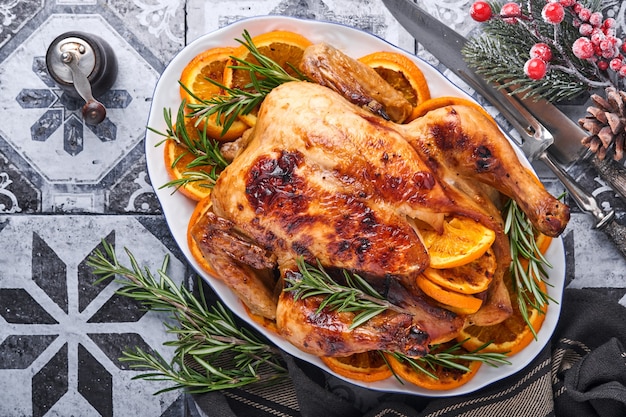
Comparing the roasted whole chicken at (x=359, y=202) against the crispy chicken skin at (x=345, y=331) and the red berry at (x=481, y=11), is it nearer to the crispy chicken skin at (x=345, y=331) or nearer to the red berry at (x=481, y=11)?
the crispy chicken skin at (x=345, y=331)

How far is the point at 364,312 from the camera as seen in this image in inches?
60.4

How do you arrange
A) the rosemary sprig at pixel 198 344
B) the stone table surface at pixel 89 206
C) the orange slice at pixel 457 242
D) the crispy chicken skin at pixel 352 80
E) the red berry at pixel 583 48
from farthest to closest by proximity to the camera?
the stone table surface at pixel 89 206, the rosemary sprig at pixel 198 344, the red berry at pixel 583 48, the crispy chicken skin at pixel 352 80, the orange slice at pixel 457 242

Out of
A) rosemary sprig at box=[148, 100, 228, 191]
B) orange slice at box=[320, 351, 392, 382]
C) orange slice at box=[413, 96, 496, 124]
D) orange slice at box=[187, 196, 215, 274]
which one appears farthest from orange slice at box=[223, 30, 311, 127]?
orange slice at box=[320, 351, 392, 382]

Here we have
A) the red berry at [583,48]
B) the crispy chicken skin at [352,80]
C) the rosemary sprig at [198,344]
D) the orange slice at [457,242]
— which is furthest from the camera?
the rosemary sprig at [198,344]

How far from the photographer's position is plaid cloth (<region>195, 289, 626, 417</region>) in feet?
6.08

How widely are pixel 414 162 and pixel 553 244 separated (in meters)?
0.53

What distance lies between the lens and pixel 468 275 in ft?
5.12

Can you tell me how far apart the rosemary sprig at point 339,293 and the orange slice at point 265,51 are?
0.45m

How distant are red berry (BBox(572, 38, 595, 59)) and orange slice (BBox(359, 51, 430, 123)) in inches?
15.3

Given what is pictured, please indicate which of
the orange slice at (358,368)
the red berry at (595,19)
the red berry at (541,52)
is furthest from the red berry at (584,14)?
the orange slice at (358,368)

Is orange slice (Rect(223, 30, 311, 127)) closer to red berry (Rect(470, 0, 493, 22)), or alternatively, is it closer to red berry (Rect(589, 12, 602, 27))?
red berry (Rect(470, 0, 493, 22))

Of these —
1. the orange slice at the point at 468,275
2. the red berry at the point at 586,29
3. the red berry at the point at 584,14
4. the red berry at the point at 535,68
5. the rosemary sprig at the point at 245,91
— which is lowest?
the orange slice at the point at 468,275

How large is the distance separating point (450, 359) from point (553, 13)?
92cm

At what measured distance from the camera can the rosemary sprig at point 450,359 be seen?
1705 mm
